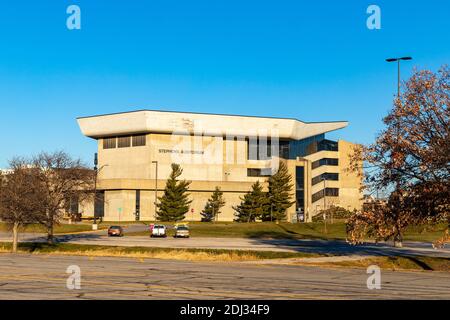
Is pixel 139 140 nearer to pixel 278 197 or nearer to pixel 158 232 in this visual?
pixel 278 197

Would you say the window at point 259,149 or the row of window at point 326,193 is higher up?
the window at point 259,149

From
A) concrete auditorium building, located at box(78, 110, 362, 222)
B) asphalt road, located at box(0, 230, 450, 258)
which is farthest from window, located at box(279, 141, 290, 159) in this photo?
asphalt road, located at box(0, 230, 450, 258)

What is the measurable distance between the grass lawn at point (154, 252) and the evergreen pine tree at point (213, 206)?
60.7m

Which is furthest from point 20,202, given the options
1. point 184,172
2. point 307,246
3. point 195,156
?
point 195,156

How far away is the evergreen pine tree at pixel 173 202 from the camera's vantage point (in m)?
98.4

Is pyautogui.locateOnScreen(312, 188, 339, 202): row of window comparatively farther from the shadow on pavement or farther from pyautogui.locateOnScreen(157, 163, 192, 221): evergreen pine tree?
the shadow on pavement

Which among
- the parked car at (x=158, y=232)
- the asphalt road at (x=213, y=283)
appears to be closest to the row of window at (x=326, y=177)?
the parked car at (x=158, y=232)

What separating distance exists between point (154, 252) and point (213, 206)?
67225 millimetres

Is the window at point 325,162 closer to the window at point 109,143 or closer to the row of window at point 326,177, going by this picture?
the row of window at point 326,177

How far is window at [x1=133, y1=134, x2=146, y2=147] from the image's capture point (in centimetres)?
10794

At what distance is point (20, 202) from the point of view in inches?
1599

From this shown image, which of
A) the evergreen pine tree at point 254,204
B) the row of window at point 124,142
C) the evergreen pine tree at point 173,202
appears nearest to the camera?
the evergreen pine tree at point 173,202
